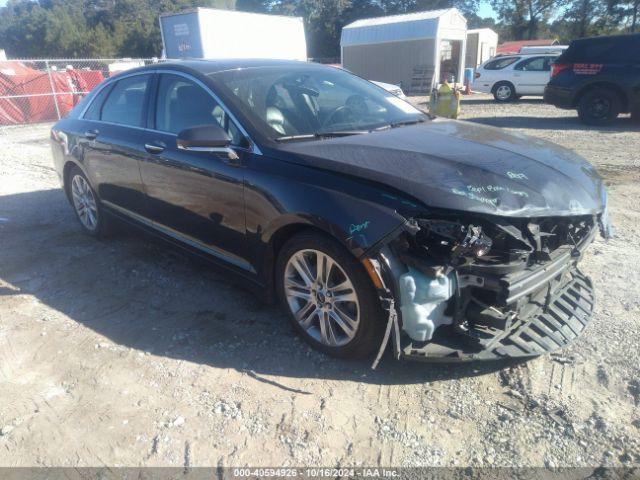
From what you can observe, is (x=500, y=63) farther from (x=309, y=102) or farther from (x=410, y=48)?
(x=309, y=102)

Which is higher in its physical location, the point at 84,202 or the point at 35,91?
the point at 35,91

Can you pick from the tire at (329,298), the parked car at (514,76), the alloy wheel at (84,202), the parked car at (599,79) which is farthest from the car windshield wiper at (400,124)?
the parked car at (514,76)

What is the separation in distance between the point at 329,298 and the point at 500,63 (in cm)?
1793

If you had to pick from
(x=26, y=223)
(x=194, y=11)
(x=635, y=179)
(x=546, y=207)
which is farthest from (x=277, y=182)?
(x=194, y=11)

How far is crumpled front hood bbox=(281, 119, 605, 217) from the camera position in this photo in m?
2.58

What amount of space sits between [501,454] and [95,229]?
4522mm

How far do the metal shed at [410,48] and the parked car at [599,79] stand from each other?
1409 centimetres

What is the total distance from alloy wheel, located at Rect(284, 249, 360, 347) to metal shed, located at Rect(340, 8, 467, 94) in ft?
80.4

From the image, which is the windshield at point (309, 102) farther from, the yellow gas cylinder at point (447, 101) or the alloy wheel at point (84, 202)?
the yellow gas cylinder at point (447, 101)

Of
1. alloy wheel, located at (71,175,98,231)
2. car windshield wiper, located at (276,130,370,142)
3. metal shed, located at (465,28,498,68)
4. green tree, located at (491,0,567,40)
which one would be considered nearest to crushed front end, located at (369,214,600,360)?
car windshield wiper, located at (276,130,370,142)

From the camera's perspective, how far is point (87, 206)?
535 centimetres

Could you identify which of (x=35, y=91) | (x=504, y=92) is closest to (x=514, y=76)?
(x=504, y=92)

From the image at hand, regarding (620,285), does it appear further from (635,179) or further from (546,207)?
(635,179)

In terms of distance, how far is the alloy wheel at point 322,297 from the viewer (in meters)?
2.90
